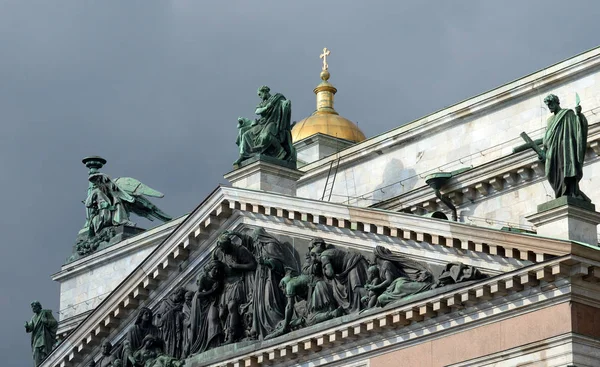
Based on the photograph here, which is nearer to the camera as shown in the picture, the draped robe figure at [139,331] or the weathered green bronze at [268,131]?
the weathered green bronze at [268,131]

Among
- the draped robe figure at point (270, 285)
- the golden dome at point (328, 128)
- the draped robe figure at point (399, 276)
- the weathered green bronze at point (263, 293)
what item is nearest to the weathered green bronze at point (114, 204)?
the golden dome at point (328, 128)

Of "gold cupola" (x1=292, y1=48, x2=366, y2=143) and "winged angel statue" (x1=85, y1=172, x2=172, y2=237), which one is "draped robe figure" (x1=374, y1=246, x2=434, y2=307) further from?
"gold cupola" (x1=292, y1=48, x2=366, y2=143)

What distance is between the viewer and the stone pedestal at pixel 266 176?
52.6 m

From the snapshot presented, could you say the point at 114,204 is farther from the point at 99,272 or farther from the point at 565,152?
the point at 565,152

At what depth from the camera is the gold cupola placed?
72.4 m

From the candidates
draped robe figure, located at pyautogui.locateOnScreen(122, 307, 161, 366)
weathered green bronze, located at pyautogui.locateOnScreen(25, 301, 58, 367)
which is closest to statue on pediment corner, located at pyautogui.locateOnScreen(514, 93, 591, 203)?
draped robe figure, located at pyautogui.locateOnScreen(122, 307, 161, 366)

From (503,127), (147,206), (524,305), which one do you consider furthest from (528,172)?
(147,206)

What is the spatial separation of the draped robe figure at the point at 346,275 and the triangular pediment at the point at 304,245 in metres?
0.25

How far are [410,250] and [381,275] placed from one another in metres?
0.98

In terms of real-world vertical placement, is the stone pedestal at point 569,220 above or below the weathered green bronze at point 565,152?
below

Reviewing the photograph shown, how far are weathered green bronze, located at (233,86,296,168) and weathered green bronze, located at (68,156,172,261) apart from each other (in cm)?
1245

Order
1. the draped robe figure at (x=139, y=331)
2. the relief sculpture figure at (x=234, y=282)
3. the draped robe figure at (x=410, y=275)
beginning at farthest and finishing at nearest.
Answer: the draped robe figure at (x=139, y=331)
the relief sculpture figure at (x=234, y=282)
the draped robe figure at (x=410, y=275)

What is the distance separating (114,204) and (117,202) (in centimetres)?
14

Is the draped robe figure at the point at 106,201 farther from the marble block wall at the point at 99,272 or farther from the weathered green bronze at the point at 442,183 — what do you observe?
the weathered green bronze at the point at 442,183
